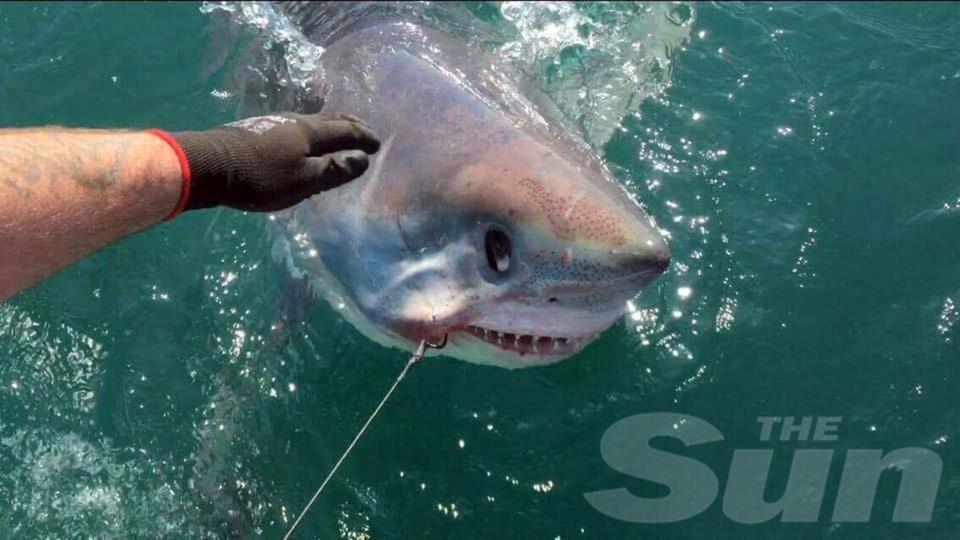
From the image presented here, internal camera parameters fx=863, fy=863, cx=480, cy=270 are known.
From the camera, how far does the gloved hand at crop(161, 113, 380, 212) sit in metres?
2.56

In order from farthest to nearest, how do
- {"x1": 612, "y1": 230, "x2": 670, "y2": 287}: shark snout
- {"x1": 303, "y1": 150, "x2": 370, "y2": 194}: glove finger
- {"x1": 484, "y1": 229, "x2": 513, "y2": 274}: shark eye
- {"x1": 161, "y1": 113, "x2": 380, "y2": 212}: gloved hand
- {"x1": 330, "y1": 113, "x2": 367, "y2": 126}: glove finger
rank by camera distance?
{"x1": 330, "y1": 113, "x2": 367, "y2": 126}: glove finger → {"x1": 303, "y1": 150, "x2": 370, "y2": 194}: glove finger → {"x1": 161, "y1": 113, "x2": 380, "y2": 212}: gloved hand → {"x1": 484, "y1": 229, "x2": 513, "y2": 274}: shark eye → {"x1": 612, "y1": 230, "x2": 670, "y2": 287}: shark snout

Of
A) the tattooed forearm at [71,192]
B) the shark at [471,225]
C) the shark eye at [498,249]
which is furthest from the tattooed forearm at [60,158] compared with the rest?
the shark eye at [498,249]

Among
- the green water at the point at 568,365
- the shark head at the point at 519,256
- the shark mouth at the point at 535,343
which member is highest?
the shark head at the point at 519,256

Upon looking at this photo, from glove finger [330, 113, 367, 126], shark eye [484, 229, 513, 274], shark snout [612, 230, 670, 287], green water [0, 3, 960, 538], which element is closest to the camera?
shark snout [612, 230, 670, 287]

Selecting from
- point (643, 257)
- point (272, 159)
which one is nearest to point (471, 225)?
point (643, 257)

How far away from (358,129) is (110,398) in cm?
161

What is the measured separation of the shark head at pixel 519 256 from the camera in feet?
7.62

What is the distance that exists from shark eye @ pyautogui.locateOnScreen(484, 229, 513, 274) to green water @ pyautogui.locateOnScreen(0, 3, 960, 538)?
1.05m

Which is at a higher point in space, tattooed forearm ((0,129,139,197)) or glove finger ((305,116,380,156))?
tattooed forearm ((0,129,139,197))

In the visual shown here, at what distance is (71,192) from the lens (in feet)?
7.76

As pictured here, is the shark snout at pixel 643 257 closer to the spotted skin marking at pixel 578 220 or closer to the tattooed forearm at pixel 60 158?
the spotted skin marking at pixel 578 220

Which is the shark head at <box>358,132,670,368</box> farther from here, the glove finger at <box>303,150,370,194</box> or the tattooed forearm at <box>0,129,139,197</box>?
the tattooed forearm at <box>0,129,139,197</box>

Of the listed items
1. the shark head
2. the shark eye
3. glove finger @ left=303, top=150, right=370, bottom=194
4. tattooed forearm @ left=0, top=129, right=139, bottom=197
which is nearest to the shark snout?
the shark head

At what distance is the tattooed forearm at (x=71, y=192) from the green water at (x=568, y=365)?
112 centimetres
